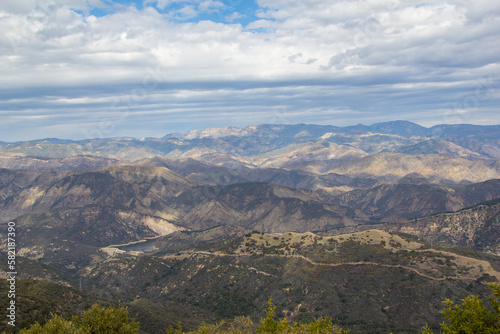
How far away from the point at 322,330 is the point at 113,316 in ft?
91.4

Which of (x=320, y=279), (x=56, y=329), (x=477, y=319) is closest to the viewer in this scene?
(x=477, y=319)

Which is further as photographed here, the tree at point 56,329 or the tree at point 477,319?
the tree at point 56,329

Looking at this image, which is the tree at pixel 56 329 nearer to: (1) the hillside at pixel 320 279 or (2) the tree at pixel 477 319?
(2) the tree at pixel 477 319

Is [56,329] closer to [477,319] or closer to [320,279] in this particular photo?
[477,319]

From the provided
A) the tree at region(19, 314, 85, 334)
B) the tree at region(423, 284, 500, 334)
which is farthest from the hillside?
the tree at region(19, 314, 85, 334)

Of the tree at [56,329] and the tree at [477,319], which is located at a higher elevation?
the tree at [477,319]

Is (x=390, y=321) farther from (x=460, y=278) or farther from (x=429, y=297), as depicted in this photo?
(x=460, y=278)

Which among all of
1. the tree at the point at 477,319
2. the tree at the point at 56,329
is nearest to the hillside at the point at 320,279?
the tree at the point at 477,319

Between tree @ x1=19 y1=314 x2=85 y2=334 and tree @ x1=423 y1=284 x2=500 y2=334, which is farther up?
tree @ x1=423 y1=284 x2=500 y2=334

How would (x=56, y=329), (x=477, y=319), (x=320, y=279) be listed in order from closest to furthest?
(x=477, y=319)
(x=56, y=329)
(x=320, y=279)

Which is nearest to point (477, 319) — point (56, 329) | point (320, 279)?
point (56, 329)

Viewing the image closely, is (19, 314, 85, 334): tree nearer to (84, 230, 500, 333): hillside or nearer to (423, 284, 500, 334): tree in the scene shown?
(423, 284, 500, 334): tree

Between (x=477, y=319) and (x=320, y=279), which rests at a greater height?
(x=477, y=319)

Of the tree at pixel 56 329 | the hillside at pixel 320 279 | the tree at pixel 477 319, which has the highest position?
the tree at pixel 477 319
